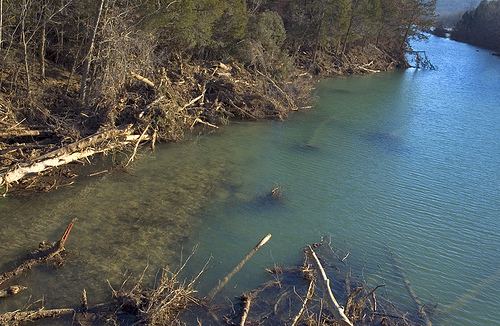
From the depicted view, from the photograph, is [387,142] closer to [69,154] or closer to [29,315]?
[69,154]

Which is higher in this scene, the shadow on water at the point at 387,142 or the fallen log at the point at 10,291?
the shadow on water at the point at 387,142

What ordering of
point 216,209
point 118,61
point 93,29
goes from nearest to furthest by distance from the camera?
point 216,209
point 93,29
point 118,61

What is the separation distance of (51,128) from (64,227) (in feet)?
13.5

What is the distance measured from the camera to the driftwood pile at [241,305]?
648cm

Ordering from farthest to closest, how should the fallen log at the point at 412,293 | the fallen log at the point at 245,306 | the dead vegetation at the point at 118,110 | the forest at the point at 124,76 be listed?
the forest at the point at 124,76
the dead vegetation at the point at 118,110
the fallen log at the point at 412,293
the fallen log at the point at 245,306

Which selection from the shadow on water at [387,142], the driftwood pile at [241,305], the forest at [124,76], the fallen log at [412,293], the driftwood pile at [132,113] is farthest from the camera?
the shadow on water at [387,142]

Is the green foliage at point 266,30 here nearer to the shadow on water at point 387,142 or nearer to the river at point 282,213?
the river at point 282,213

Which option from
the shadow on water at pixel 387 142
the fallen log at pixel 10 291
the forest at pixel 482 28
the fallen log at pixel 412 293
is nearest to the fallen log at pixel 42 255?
the fallen log at pixel 10 291

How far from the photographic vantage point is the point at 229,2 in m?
19.9

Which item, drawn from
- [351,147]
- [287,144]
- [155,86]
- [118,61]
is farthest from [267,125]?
[118,61]

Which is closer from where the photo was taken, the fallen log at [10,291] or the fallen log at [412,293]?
the fallen log at [10,291]

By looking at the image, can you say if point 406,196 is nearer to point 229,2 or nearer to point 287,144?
point 287,144

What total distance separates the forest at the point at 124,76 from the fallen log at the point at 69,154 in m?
0.03

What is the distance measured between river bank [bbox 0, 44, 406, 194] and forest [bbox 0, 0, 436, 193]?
39 millimetres
